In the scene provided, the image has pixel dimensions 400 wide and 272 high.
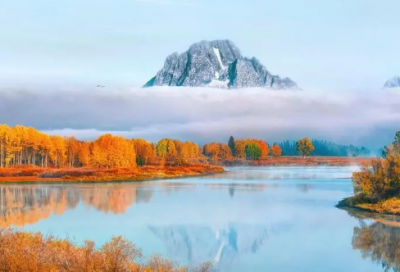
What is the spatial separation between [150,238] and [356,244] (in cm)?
853

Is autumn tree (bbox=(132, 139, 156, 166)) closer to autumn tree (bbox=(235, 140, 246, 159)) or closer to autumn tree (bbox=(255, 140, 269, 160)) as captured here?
autumn tree (bbox=(235, 140, 246, 159))

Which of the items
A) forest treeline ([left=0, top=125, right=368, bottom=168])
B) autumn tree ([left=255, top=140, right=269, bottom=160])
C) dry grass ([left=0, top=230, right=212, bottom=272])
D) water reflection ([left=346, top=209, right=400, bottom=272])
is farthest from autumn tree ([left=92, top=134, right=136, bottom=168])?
autumn tree ([left=255, top=140, right=269, bottom=160])

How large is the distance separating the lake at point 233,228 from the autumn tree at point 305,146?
117306mm

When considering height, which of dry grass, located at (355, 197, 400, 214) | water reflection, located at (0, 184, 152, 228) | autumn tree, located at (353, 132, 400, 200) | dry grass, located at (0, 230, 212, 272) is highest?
autumn tree, located at (353, 132, 400, 200)

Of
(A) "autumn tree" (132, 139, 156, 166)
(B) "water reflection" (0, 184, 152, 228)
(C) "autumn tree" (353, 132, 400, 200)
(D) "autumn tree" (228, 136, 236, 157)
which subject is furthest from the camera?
(D) "autumn tree" (228, 136, 236, 157)

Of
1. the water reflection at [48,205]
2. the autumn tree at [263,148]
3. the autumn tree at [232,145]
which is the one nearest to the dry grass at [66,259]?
the water reflection at [48,205]

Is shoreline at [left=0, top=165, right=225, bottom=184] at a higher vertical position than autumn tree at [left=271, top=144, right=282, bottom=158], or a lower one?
lower

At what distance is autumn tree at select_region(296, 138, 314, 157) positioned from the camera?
152750 millimetres

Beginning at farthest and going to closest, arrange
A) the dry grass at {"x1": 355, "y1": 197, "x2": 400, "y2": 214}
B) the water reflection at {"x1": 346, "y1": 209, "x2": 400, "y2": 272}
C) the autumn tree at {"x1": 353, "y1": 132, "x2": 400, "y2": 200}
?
the autumn tree at {"x1": 353, "y1": 132, "x2": 400, "y2": 200} < the dry grass at {"x1": 355, "y1": 197, "x2": 400, "y2": 214} < the water reflection at {"x1": 346, "y1": 209, "x2": 400, "y2": 272}

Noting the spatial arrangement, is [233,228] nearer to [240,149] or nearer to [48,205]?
[48,205]

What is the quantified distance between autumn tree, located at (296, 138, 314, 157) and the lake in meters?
117

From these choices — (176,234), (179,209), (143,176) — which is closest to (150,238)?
(176,234)

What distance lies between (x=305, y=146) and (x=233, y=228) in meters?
133

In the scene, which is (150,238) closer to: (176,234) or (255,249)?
(176,234)
